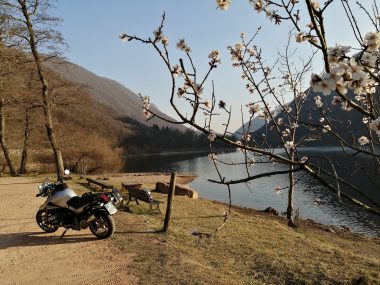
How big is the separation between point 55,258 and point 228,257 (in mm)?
3939

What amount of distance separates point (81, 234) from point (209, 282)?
421 cm

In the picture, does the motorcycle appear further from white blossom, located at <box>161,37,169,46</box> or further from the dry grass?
white blossom, located at <box>161,37,169,46</box>

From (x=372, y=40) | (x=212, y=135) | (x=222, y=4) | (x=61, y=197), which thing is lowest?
(x=61, y=197)

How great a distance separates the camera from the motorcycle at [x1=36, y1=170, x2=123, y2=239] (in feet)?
31.6

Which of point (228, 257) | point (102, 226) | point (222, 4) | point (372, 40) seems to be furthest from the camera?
point (102, 226)

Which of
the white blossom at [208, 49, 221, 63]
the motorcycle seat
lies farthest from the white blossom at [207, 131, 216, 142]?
the motorcycle seat

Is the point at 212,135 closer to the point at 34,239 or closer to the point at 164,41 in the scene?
the point at 164,41

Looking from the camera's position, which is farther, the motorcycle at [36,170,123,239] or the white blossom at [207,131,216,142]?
the motorcycle at [36,170,123,239]

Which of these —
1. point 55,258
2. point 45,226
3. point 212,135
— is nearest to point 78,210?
point 45,226

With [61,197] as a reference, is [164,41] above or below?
above

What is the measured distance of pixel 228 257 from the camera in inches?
376

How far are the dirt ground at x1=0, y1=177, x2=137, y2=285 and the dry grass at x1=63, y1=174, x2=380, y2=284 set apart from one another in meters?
0.43

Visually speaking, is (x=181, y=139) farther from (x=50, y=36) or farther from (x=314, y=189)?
(x=50, y=36)

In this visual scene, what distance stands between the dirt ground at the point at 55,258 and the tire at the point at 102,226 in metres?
0.17
